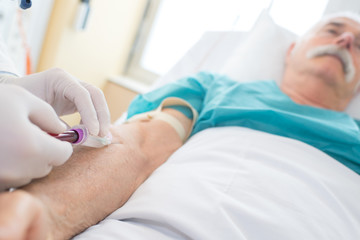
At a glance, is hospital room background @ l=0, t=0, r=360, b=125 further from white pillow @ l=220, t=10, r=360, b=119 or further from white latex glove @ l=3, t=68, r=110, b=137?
white latex glove @ l=3, t=68, r=110, b=137

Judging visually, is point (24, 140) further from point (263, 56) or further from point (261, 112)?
point (263, 56)

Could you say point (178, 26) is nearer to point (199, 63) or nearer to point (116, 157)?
point (199, 63)

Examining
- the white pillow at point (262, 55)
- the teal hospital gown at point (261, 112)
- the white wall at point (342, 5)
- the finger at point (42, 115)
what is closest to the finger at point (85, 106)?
the finger at point (42, 115)

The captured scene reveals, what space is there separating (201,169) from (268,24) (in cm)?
117

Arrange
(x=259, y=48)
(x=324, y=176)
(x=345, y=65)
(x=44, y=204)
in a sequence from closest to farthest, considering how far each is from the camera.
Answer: (x=44, y=204)
(x=324, y=176)
(x=345, y=65)
(x=259, y=48)

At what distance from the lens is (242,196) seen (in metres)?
0.60

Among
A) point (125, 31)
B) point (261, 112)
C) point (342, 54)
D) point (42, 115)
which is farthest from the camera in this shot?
point (125, 31)

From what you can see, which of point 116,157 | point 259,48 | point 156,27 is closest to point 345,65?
point 259,48

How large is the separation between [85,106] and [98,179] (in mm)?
150

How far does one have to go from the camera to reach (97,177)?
1.96ft

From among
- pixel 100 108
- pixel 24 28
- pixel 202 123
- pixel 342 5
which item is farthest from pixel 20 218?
pixel 342 5

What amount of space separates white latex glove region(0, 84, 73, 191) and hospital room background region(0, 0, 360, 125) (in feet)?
2.91

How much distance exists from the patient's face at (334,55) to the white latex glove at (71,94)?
922 mm

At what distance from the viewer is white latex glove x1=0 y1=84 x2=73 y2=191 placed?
397 millimetres
